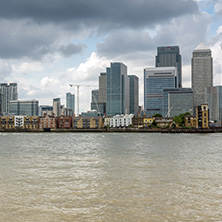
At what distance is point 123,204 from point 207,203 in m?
4.37

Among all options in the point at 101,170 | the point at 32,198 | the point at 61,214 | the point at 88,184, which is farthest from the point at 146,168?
the point at 61,214

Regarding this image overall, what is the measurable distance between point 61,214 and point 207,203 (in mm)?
7526

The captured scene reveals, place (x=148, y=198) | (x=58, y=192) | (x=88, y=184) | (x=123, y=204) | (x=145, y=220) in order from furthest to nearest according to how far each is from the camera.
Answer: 1. (x=88, y=184)
2. (x=58, y=192)
3. (x=148, y=198)
4. (x=123, y=204)
5. (x=145, y=220)

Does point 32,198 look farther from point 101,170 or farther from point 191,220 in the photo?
point 101,170

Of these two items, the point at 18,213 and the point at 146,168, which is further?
the point at 146,168

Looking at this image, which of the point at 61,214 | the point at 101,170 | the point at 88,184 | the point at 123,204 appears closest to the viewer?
the point at 61,214

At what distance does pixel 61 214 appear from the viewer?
14859mm

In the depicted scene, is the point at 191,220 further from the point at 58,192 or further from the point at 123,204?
the point at 58,192

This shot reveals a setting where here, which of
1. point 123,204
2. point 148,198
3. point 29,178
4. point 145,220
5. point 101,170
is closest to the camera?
point 145,220

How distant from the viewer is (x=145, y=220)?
45.7 ft

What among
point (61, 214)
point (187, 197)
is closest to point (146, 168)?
point (187, 197)

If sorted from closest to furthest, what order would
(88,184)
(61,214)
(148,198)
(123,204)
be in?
(61,214) → (123,204) → (148,198) → (88,184)

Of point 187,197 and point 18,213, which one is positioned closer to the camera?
point 18,213

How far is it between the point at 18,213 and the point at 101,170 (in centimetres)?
1417
